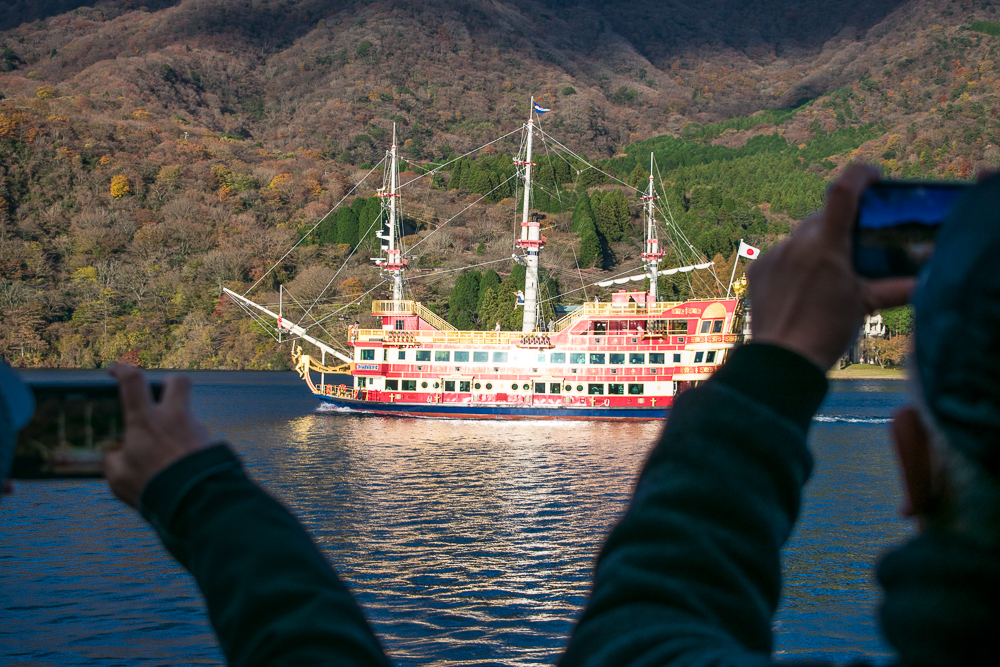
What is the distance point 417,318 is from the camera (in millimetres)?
35750

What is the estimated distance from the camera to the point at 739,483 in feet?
2.74

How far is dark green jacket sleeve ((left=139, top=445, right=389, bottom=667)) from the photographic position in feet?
2.98

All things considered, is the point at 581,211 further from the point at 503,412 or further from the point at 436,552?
the point at 436,552

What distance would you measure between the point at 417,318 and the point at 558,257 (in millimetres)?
39452

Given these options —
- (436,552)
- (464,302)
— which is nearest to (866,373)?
(464,302)

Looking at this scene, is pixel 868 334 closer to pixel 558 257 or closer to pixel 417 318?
pixel 558 257

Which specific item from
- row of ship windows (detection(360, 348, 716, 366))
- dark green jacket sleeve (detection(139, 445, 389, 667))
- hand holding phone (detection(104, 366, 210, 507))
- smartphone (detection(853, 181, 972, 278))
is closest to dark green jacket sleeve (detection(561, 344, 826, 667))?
smartphone (detection(853, 181, 972, 278))

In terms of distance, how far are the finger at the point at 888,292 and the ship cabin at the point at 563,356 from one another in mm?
32603

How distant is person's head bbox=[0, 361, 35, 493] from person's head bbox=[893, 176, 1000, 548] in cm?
83

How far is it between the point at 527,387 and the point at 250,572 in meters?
34.2

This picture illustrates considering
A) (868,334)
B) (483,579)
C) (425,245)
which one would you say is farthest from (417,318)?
(868,334)

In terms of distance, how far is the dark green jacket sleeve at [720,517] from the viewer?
82cm

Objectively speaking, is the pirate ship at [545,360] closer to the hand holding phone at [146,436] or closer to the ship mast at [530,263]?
the ship mast at [530,263]

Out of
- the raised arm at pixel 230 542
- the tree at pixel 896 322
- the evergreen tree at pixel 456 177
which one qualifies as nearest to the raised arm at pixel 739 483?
the raised arm at pixel 230 542
